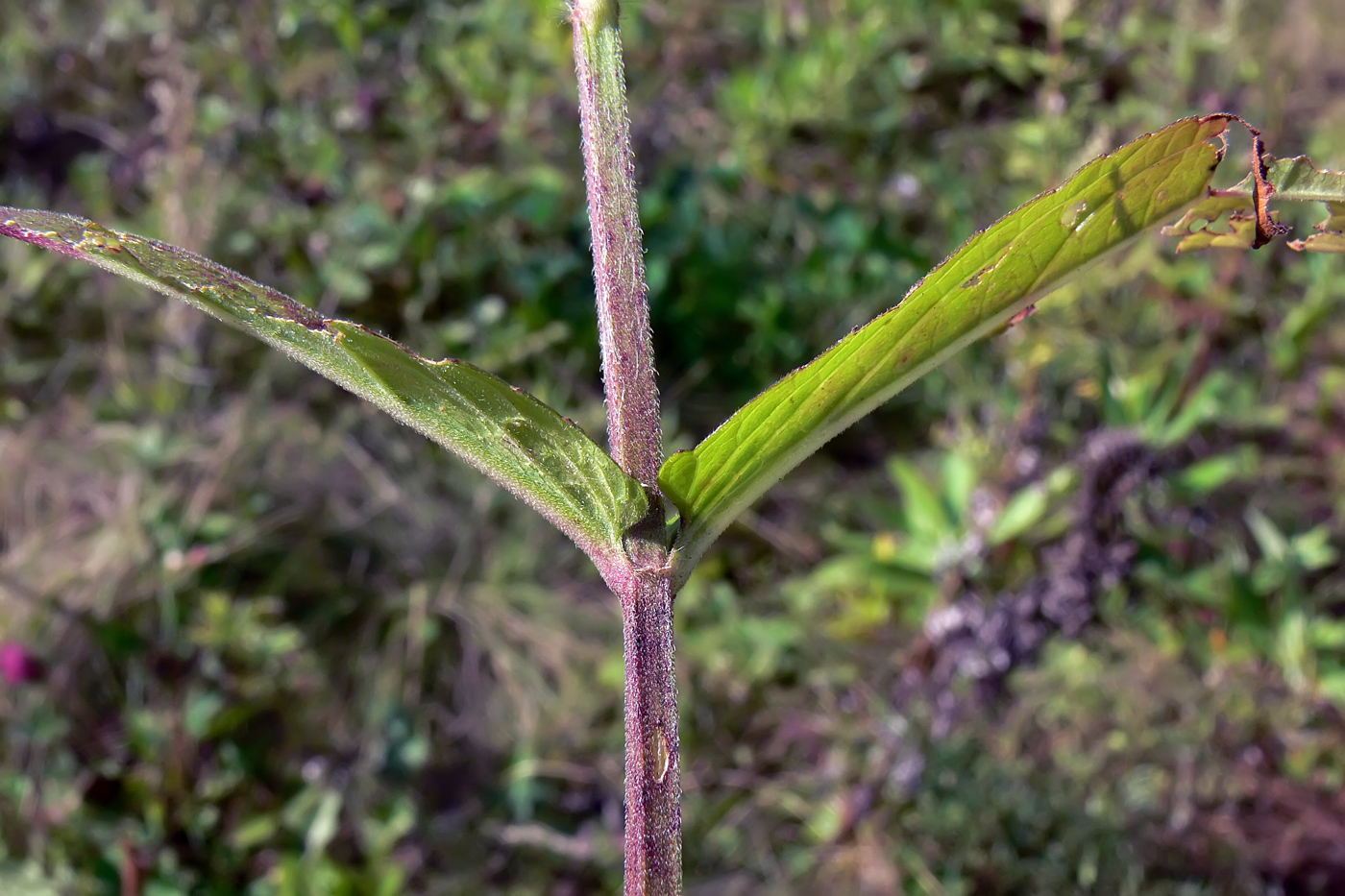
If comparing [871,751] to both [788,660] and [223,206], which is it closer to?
[788,660]

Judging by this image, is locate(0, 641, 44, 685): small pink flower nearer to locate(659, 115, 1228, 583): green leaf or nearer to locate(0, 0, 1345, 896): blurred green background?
locate(0, 0, 1345, 896): blurred green background

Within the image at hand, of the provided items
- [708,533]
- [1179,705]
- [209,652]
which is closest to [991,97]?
[1179,705]

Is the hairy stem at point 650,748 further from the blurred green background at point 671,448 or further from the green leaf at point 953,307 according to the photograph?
the blurred green background at point 671,448

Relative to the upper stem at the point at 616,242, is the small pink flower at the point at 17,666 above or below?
above

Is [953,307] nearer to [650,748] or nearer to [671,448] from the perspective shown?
[650,748]

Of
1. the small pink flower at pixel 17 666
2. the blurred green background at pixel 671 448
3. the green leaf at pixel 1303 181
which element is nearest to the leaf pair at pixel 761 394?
the green leaf at pixel 1303 181
